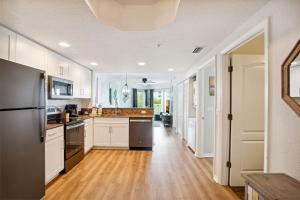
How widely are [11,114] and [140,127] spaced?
3522 millimetres

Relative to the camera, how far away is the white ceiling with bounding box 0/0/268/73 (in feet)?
6.02

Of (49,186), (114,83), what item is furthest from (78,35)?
(114,83)

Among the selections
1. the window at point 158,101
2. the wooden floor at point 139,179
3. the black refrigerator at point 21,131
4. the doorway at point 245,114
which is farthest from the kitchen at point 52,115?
the window at point 158,101

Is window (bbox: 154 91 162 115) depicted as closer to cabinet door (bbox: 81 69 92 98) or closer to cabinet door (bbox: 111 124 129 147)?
cabinet door (bbox: 81 69 92 98)

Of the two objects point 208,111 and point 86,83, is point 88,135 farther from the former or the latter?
point 208,111

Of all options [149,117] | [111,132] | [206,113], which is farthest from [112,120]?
[206,113]

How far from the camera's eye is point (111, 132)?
5082 mm

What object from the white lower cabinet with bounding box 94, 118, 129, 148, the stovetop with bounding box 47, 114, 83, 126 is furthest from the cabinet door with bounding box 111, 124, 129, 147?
the stovetop with bounding box 47, 114, 83, 126

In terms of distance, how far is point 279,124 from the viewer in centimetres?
158

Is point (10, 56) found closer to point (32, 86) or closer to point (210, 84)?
point (32, 86)

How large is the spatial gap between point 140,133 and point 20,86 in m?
3.51

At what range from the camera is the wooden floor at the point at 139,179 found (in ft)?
8.61

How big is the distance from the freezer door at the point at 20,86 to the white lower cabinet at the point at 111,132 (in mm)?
2839

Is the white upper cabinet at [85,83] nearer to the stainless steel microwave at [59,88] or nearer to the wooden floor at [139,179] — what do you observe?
the stainless steel microwave at [59,88]
